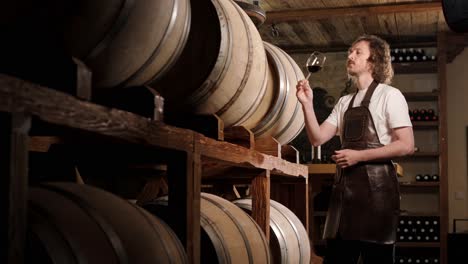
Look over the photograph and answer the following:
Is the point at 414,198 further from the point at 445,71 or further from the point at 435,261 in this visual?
the point at 445,71

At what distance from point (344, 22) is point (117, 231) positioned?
8.23 metres

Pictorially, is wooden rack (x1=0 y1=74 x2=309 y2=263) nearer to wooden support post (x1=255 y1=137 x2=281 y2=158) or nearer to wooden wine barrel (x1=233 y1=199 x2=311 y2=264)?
wooden support post (x1=255 y1=137 x2=281 y2=158)

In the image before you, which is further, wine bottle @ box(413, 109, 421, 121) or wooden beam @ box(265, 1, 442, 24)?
wine bottle @ box(413, 109, 421, 121)

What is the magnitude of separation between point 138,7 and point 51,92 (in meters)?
0.68

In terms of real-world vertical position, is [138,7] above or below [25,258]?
above

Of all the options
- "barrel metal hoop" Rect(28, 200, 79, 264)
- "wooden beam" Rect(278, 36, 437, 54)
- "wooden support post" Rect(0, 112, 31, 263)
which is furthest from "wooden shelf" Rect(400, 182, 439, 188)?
"wooden support post" Rect(0, 112, 31, 263)

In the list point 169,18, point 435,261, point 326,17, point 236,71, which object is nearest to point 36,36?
point 169,18

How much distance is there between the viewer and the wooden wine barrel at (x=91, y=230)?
1.57 metres

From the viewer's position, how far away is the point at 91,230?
170 centimetres

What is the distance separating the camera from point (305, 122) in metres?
4.17

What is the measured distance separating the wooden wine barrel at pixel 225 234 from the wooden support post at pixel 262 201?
1.17 ft

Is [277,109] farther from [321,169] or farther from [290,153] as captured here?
[321,169]

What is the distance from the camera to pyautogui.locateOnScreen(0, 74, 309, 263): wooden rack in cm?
141

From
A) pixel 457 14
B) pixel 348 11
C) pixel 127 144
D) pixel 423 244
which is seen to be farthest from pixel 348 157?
pixel 423 244
